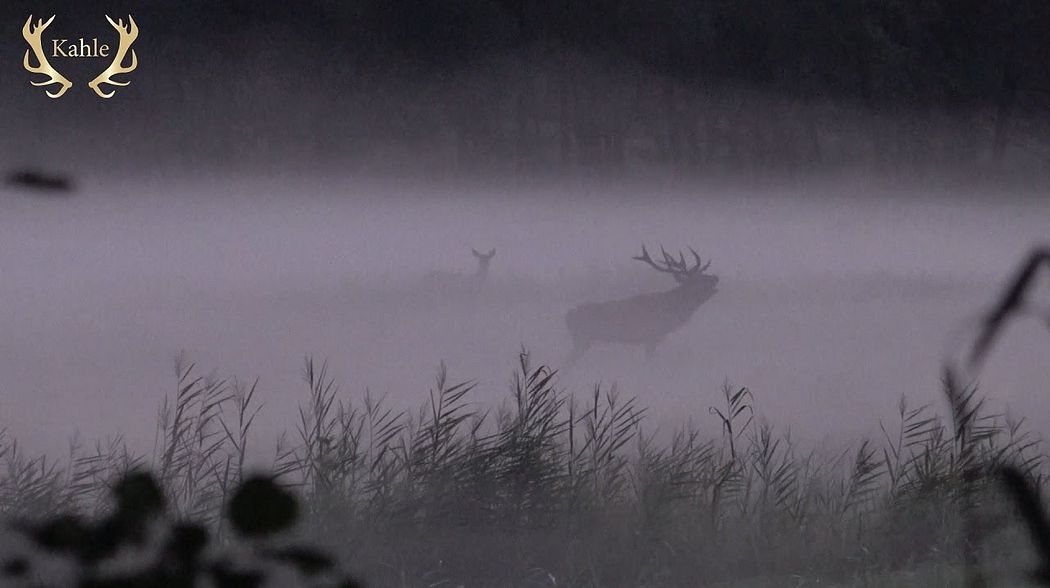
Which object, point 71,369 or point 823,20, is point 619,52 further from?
point 71,369

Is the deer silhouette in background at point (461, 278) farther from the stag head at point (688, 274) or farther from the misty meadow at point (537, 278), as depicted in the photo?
the stag head at point (688, 274)

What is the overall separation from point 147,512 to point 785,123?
8945mm

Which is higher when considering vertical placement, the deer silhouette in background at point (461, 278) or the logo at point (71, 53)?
the logo at point (71, 53)

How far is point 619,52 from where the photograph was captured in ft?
26.9

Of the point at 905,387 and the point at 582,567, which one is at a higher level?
the point at 905,387

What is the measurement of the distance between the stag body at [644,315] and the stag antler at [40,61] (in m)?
4.44

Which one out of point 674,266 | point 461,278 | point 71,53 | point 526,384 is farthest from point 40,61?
point 674,266

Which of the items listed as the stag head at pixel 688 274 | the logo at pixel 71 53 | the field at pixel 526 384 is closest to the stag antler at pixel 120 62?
the logo at pixel 71 53

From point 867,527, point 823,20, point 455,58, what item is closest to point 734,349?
point 823,20

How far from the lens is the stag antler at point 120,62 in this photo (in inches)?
286

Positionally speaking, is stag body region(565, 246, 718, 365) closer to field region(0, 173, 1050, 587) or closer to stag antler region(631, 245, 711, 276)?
stag antler region(631, 245, 711, 276)

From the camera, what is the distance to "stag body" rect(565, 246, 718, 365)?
34.8ft

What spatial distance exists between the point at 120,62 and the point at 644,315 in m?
5.27

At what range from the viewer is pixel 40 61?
7.20m
